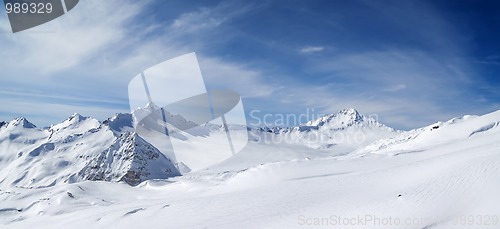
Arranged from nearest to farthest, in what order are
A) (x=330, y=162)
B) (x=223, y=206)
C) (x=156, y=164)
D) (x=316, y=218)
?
(x=316, y=218) → (x=223, y=206) → (x=330, y=162) → (x=156, y=164)

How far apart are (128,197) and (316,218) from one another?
202 ft

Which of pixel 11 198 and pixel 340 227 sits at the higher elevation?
pixel 340 227

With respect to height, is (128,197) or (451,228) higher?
(451,228)

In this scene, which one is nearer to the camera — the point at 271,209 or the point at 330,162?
the point at 271,209

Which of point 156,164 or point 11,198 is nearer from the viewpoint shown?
point 11,198

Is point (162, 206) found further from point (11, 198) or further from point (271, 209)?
point (11, 198)

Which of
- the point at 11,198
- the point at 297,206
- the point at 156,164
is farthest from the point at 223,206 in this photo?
the point at 156,164

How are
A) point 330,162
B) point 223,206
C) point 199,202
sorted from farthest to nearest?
point 330,162 < point 199,202 < point 223,206

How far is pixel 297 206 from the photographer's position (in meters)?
27.4

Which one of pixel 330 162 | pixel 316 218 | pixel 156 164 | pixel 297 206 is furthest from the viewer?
pixel 156 164

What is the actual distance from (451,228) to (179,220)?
62.8ft

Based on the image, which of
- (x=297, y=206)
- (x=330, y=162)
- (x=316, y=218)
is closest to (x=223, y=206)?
(x=297, y=206)

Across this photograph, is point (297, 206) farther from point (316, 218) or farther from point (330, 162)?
point (330, 162)

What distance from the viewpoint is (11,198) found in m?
86.1
